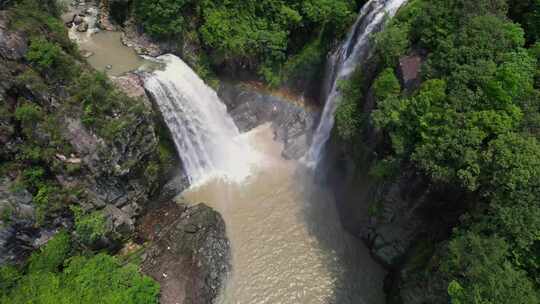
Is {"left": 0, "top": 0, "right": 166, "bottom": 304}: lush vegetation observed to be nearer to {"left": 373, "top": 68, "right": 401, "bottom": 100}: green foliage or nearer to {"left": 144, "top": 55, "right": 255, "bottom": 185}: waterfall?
{"left": 144, "top": 55, "right": 255, "bottom": 185}: waterfall

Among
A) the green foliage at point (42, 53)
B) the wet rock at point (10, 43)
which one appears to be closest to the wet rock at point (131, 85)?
the green foliage at point (42, 53)

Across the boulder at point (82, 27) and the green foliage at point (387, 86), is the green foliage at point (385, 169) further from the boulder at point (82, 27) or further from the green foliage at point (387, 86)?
the boulder at point (82, 27)

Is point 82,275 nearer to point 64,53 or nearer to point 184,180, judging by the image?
point 184,180

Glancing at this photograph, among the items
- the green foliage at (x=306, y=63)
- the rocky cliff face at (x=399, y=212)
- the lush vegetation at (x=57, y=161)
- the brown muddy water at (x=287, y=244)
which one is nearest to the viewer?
the rocky cliff face at (x=399, y=212)

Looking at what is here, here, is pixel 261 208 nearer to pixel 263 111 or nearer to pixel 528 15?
pixel 263 111

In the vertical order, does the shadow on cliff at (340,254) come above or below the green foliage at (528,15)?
below

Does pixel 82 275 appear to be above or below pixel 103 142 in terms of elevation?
below

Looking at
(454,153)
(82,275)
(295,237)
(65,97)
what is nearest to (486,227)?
(454,153)
